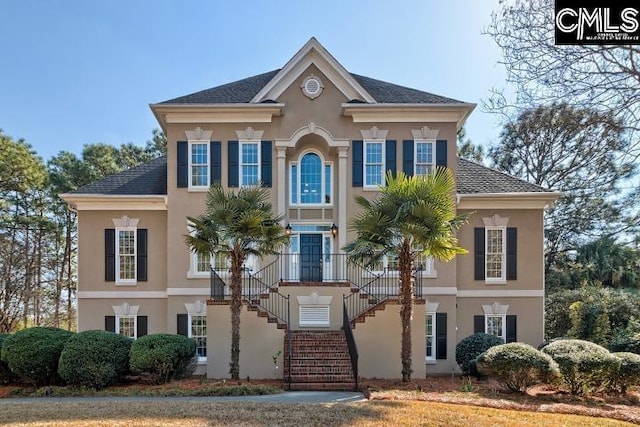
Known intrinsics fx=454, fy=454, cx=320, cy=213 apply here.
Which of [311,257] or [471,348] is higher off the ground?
[311,257]

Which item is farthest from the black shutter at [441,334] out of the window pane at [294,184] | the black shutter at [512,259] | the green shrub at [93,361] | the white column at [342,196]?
the green shrub at [93,361]

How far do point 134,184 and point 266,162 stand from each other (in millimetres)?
5199

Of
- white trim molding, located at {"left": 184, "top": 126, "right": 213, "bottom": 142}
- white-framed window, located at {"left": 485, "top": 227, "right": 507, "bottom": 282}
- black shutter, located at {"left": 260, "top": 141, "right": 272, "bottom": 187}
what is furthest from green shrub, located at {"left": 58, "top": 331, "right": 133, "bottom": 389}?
white-framed window, located at {"left": 485, "top": 227, "right": 507, "bottom": 282}

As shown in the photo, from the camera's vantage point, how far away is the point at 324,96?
52.5ft

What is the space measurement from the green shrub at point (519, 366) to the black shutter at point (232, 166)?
9720 mm

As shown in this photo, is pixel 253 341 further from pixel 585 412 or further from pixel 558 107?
pixel 558 107

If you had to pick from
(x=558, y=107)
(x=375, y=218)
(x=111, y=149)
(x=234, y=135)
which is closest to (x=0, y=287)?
(x=111, y=149)

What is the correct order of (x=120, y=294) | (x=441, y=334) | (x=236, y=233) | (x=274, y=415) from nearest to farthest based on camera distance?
(x=274, y=415)
(x=236, y=233)
(x=441, y=334)
(x=120, y=294)

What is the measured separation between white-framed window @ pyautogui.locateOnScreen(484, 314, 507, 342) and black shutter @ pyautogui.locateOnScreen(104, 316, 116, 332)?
520 inches

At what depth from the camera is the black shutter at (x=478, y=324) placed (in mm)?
16109

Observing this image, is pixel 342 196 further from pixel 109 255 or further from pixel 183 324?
pixel 109 255

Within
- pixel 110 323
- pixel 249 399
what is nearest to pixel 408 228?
pixel 249 399

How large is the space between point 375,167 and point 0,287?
72.9ft

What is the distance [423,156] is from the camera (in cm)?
1605
